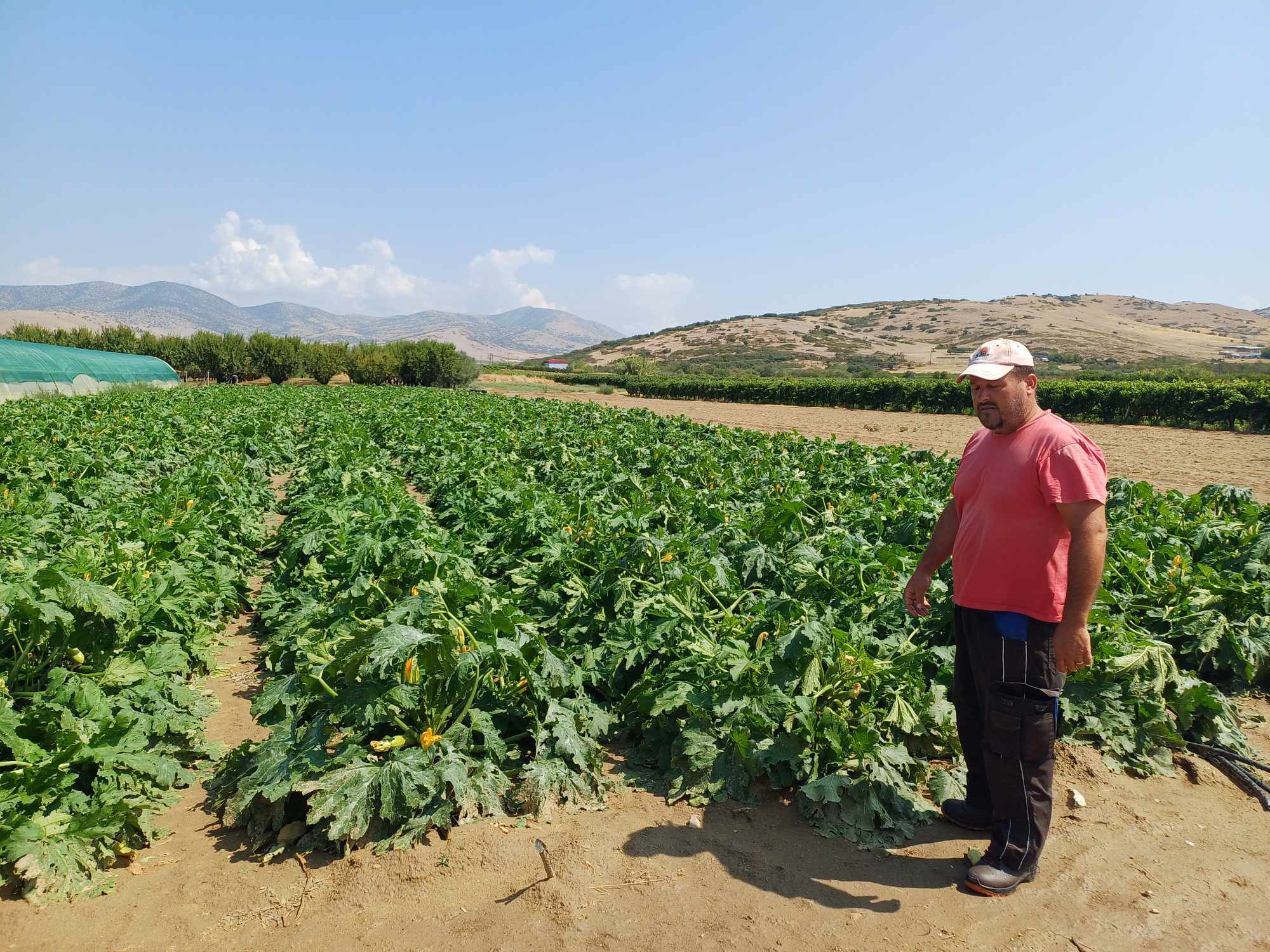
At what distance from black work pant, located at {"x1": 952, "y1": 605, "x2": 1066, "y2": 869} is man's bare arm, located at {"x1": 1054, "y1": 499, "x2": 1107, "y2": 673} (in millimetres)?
143

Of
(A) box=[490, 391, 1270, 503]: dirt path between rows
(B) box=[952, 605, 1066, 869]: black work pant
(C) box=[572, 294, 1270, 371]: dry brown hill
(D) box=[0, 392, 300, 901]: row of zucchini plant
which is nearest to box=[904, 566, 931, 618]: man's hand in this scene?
(B) box=[952, 605, 1066, 869]: black work pant

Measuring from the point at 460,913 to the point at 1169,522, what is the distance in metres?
7.28

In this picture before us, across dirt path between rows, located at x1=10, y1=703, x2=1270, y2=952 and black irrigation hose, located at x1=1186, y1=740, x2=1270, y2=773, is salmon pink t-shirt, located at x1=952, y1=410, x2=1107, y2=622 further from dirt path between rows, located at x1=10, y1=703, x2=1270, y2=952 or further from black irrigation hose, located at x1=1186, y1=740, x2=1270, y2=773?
black irrigation hose, located at x1=1186, y1=740, x2=1270, y2=773

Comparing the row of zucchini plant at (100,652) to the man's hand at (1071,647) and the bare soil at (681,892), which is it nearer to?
the bare soil at (681,892)

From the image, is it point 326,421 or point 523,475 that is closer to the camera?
point 523,475

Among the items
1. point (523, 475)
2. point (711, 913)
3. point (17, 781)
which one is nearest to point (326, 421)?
point (523, 475)

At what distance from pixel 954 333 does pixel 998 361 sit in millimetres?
132346

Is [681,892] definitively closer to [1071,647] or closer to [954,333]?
[1071,647]

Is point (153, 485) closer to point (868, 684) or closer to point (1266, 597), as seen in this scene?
point (868, 684)

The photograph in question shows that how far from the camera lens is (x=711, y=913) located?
9.65 feet

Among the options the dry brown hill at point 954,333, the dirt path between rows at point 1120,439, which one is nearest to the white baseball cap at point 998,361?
the dirt path between rows at point 1120,439

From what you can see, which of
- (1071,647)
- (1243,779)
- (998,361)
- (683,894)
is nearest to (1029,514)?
(1071,647)

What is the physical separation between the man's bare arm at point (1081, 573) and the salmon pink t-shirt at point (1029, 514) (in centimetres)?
6

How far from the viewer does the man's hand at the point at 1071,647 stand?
285 centimetres
